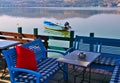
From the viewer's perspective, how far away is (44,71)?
3693 mm

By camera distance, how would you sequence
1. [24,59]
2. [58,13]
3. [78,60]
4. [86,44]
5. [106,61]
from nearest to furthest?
[24,59]
[78,60]
[106,61]
[86,44]
[58,13]

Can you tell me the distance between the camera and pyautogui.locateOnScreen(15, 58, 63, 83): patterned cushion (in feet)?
11.1

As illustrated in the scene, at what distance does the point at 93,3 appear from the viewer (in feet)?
176

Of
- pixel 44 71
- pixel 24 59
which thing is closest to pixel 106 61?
pixel 44 71

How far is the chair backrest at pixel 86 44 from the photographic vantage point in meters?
4.74

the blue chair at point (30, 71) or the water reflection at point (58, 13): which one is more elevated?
the blue chair at point (30, 71)

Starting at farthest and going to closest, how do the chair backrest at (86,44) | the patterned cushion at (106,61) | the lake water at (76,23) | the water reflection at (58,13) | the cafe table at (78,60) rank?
the water reflection at (58,13), the lake water at (76,23), the chair backrest at (86,44), the patterned cushion at (106,61), the cafe table at (78,60)

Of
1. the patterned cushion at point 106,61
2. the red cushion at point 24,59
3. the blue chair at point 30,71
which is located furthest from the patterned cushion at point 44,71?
the patterned cushion at point 106,61

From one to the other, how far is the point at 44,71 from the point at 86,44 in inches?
59.6

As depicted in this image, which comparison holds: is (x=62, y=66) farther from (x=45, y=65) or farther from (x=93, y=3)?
(x=93, y=3)

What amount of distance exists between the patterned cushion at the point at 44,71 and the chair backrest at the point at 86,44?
871mm

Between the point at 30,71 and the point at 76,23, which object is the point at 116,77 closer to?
the point at 30,71

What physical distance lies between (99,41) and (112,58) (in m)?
0.49

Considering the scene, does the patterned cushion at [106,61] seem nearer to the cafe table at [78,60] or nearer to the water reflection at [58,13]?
the cafe table at [78,60]
